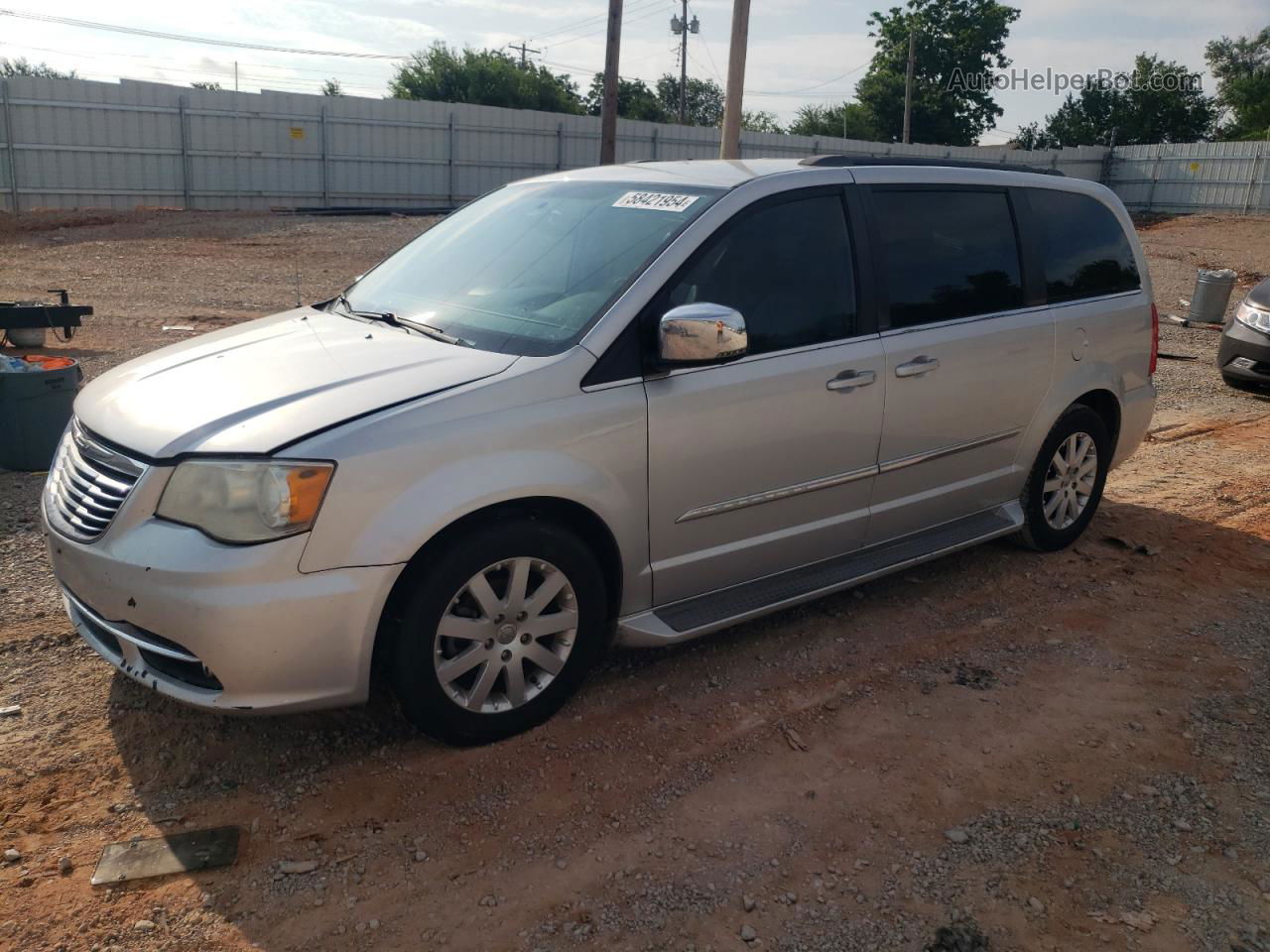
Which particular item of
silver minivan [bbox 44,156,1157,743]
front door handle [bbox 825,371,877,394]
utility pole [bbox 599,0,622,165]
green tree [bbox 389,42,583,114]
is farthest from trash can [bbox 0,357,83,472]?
green tree [bbox 389,42,583,114]

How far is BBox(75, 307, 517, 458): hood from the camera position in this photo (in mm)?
3176

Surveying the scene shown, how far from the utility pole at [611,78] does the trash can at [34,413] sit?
18.7 metres

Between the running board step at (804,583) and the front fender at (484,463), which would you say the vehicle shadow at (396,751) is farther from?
the front fender at (484,463)

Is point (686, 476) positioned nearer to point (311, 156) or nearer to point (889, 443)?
point (889, 443)

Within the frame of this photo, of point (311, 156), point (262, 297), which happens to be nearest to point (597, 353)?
point (262, 297)

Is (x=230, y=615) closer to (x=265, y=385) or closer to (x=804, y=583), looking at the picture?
(x=265, y=385)

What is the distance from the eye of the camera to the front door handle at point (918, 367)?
14.5 ft

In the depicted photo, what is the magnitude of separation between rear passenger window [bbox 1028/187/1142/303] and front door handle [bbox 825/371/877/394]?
56.4 inches

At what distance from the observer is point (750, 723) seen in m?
3.83

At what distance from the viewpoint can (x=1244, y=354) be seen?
10.1m

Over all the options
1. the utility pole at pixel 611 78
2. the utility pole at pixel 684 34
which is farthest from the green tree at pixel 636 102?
the utility pole at pixel 611 78

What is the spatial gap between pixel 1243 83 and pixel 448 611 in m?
72.4

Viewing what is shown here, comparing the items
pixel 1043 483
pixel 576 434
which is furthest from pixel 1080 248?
pixel 576 434

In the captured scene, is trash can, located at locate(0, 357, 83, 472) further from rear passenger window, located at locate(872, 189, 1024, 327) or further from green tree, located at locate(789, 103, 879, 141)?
green tree, located at locate(789, 103, 879, 141)
